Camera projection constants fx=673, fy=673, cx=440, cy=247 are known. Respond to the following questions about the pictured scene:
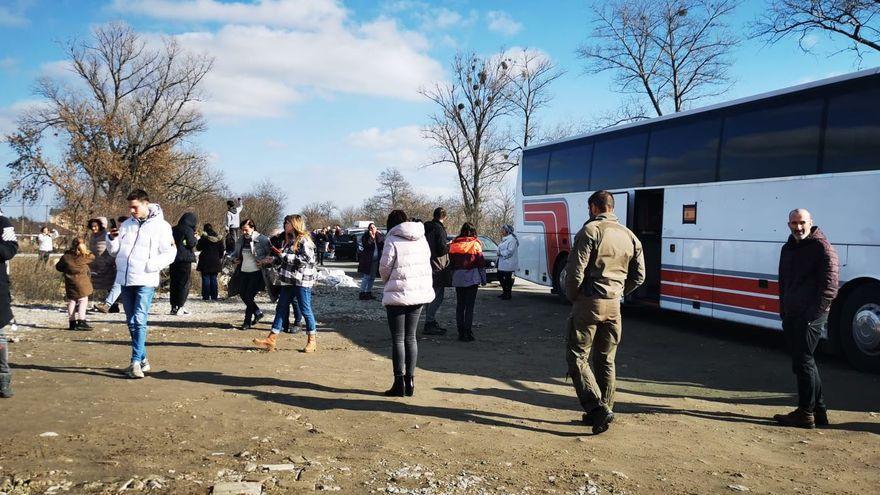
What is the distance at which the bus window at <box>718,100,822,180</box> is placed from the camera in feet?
30.1

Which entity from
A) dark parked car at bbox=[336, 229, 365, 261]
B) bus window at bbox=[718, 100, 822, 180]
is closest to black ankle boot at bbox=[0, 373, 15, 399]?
bus window at bbox=[718, 100, 822, 180]

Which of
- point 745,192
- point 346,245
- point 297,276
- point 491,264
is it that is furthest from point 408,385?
point 346,245

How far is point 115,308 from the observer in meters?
12.8

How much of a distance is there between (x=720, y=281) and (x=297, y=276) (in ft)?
21.6

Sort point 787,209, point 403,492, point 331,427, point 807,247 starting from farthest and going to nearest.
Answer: point 787,209 → point 807,247 → point 331,427 → point 403,492

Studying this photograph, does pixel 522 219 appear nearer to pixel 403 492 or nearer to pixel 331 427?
pixel 331 427

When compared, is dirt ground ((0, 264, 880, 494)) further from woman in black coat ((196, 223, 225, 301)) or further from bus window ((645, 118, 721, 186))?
woman in black coat ((196, 223, 225, 301))

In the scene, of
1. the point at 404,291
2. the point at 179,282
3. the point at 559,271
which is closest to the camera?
the point at 404,291

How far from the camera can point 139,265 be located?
23.5ft

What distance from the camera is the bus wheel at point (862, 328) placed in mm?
8266

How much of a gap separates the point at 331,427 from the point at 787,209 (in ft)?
23.8

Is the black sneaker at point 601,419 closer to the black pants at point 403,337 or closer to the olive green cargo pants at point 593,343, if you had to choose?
the olive green cargo pants at point 593,343

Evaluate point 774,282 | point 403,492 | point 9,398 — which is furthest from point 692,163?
point 9,398

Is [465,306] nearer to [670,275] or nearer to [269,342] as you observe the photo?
[269,342]
